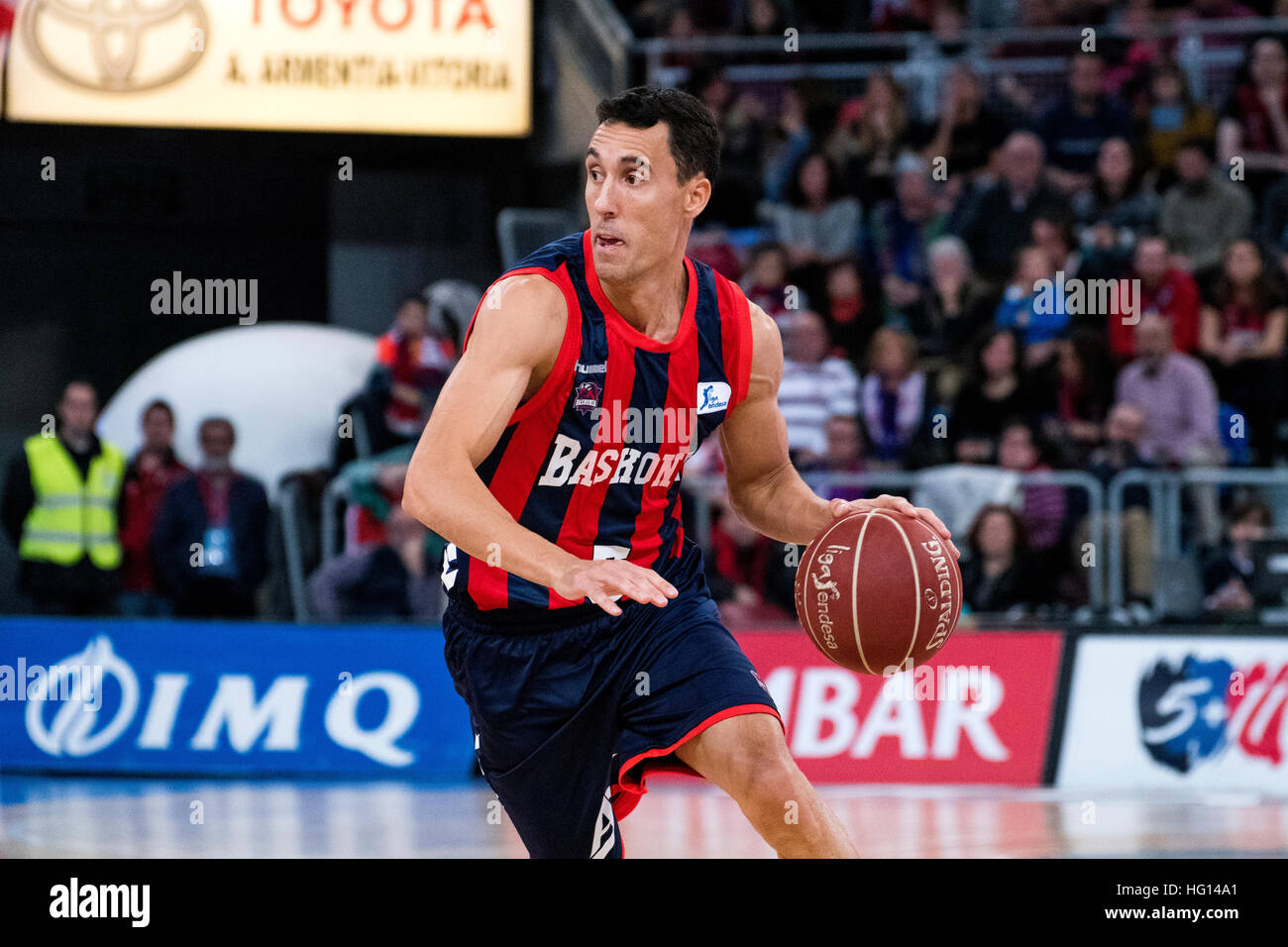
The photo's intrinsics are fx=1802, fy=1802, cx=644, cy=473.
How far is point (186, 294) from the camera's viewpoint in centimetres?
1497

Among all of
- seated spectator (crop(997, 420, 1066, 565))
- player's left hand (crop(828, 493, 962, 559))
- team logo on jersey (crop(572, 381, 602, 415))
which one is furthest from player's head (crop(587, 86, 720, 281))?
seated spectator (crop(997, 420, 1066, 565))

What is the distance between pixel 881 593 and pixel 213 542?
704 cm

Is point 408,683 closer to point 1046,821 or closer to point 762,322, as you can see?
point 1046,821

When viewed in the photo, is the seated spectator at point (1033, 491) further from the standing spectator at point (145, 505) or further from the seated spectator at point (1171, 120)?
the standing spectator at point (145, 505)

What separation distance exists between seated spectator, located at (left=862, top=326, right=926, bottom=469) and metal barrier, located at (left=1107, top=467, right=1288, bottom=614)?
50.3 inches

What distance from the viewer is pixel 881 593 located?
4.51 m

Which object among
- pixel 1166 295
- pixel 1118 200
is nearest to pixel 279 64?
pixel 1118 200

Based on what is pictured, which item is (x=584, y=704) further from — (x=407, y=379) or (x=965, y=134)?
(x=965, y=134)

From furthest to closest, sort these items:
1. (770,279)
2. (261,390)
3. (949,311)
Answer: (261,390)
(770,279)
(949,311)

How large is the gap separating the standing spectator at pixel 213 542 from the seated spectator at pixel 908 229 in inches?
178

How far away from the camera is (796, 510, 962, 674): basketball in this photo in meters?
4.51

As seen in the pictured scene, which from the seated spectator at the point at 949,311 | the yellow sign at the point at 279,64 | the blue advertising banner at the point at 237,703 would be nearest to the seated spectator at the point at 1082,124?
the seated spectator at the point at 949,311

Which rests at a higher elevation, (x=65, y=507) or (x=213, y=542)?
(x=65, y=507)

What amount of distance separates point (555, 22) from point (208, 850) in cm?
801
